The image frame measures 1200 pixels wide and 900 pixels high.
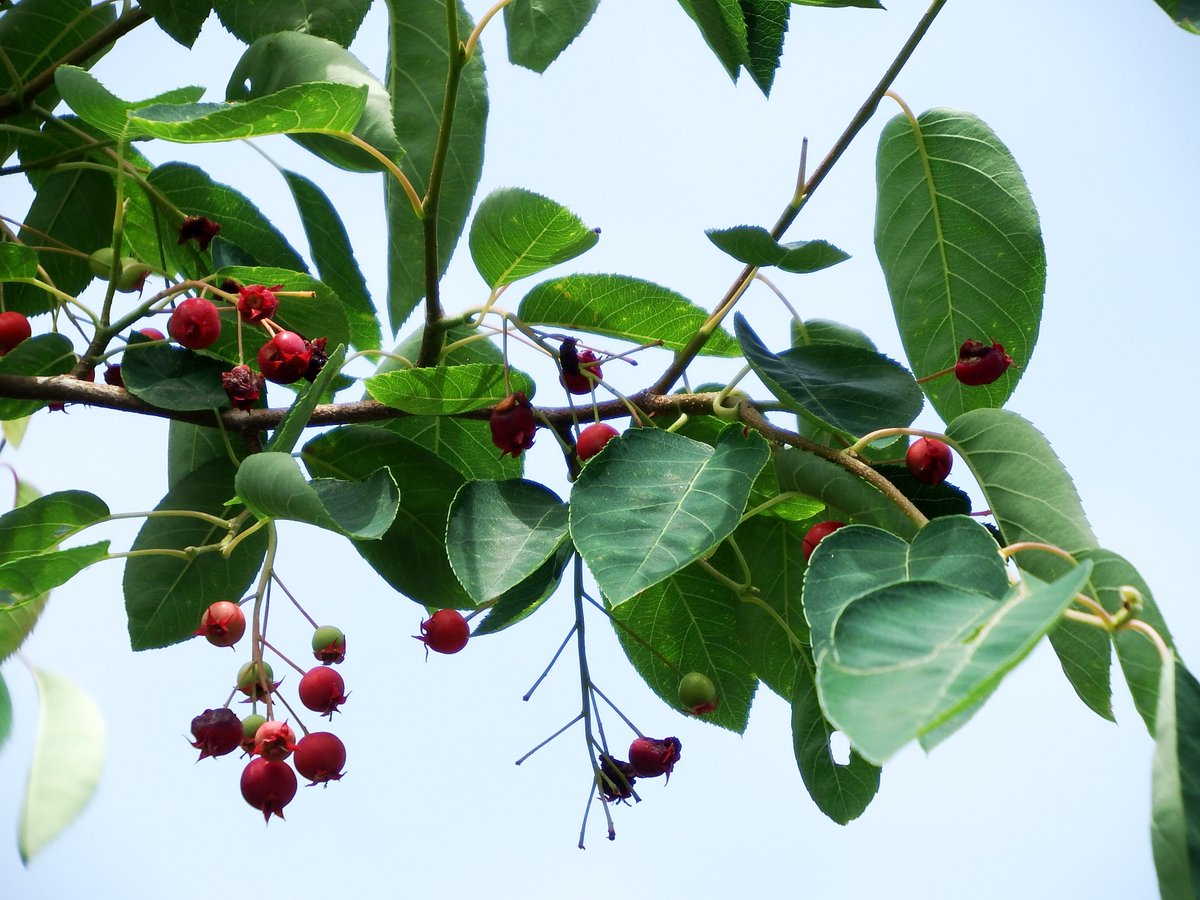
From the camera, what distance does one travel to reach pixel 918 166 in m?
0.82

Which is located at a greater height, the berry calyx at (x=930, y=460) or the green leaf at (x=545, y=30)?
the green leaf at (x=545, y=30)

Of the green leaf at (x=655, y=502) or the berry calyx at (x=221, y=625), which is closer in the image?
the green leaf at (x=655, y=502)

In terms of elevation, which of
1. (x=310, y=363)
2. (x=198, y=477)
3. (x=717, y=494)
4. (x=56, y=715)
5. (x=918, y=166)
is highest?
(x=918, y=166)

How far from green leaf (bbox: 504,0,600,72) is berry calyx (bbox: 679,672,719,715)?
16.3 inches

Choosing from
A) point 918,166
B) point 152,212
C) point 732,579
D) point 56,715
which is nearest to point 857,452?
point 732,579

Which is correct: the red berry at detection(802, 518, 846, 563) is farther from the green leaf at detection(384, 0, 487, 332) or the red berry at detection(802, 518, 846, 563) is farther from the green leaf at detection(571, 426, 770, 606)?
the green leaf at detection(384, 0, 487, 332)

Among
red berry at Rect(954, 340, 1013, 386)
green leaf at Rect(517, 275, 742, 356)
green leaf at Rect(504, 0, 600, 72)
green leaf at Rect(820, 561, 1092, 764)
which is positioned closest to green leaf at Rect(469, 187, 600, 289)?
green leaf at Rect(517, 275, 742, 356)

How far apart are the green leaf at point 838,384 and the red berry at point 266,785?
0.35 m

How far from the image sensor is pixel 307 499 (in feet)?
1.76

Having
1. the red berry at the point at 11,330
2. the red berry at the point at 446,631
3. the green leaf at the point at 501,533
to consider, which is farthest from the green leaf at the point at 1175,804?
the red berry at the point at 11,330

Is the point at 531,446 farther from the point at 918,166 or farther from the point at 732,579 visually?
the point at 918,166

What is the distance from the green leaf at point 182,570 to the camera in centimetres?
77

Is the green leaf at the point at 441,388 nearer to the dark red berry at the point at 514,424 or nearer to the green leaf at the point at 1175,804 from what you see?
the dark red berry at the point at 514,424

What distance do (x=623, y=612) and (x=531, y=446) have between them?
163 millimetres
